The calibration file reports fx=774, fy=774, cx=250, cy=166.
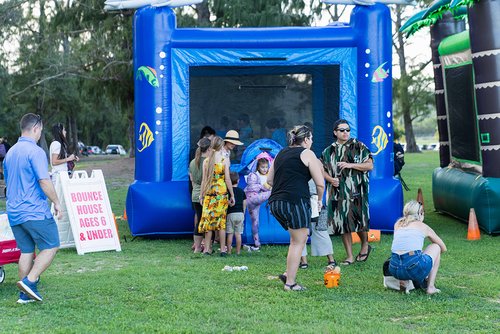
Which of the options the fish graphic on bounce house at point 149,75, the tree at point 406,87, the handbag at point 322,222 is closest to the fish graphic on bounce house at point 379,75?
the fish graphic on bounce house at point 149,75

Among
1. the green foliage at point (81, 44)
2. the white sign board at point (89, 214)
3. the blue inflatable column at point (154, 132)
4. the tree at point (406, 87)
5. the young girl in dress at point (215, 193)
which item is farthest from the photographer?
the tree at point (406, 87)

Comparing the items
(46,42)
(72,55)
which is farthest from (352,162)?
(72,55)

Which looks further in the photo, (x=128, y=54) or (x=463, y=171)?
(x=128, y=54)

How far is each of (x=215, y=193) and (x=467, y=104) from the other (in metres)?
4.73

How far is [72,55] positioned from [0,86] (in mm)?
9653

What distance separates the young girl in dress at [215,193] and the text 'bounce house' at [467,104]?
3625 mm

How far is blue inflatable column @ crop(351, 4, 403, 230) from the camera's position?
10367 millimetres

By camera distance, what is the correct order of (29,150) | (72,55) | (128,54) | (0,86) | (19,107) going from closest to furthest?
(29,150)
(128,54)
(72,55)
(0,86)
(19,107)

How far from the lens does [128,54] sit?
25078 millimetres

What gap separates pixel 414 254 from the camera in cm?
638

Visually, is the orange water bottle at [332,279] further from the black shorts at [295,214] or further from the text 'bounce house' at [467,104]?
the text 'bounce house' at [467,104]

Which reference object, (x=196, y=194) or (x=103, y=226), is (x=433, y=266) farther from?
(x=103, y=226)

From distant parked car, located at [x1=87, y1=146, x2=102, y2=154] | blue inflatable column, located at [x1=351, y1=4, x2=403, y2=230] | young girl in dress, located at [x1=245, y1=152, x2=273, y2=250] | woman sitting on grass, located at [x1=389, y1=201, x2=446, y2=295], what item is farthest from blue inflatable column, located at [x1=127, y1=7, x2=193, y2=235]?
distant parked car, located at [x1=87, y1=146, x2=102, y2=154]

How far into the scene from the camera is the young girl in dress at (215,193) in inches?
343
